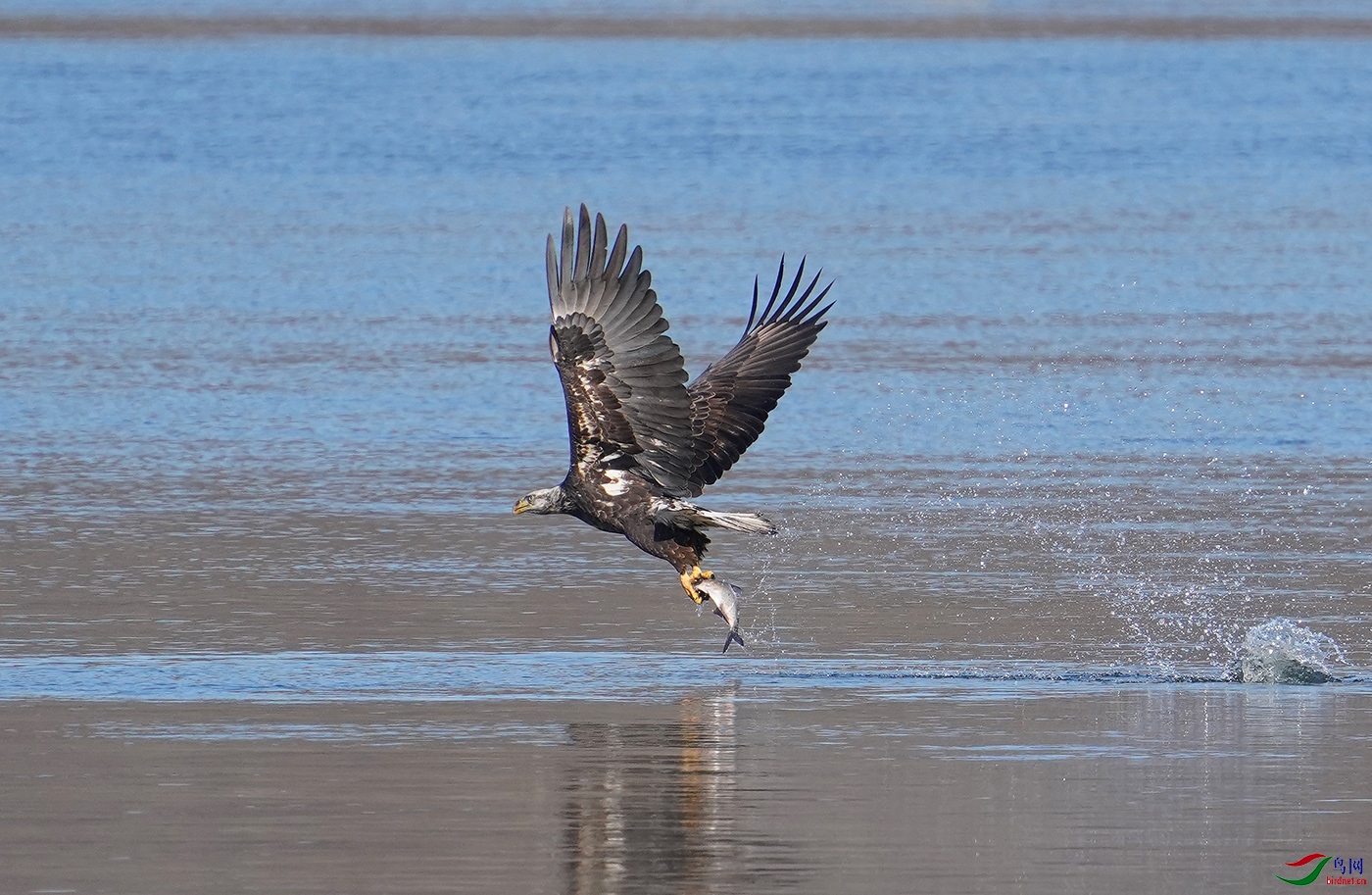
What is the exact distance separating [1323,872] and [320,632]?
12.6 feet

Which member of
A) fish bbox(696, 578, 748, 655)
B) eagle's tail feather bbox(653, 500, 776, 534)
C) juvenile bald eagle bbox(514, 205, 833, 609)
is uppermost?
juvenile bald eagle bbox(514, 205, 833, 609)

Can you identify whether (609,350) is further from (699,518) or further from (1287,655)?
(1287,655)

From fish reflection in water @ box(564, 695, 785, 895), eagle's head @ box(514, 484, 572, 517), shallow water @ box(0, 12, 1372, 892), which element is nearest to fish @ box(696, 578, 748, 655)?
shallow water @ box(0, 12, 1372, 892)

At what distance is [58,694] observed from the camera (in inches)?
316

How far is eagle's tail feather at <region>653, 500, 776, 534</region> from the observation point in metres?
8.43

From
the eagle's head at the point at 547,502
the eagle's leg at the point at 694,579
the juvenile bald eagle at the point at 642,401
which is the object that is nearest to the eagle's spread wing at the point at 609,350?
the juvenile bald eagle at the point at 642,401

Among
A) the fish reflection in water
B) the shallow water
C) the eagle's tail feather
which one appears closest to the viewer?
the fish reflection in water

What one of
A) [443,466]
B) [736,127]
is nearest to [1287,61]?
[736,127]

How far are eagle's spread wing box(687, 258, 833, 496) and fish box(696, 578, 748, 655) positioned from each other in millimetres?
557

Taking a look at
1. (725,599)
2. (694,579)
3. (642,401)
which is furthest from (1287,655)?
(642,401)

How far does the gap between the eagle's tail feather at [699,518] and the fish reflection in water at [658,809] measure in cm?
67

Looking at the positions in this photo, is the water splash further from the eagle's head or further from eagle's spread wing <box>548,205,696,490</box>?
the eagle's head

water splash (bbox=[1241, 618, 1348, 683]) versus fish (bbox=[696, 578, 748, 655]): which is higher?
fish (bbox=[696, 578, 748, 655])

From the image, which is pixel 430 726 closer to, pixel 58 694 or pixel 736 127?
pixel 58 694
